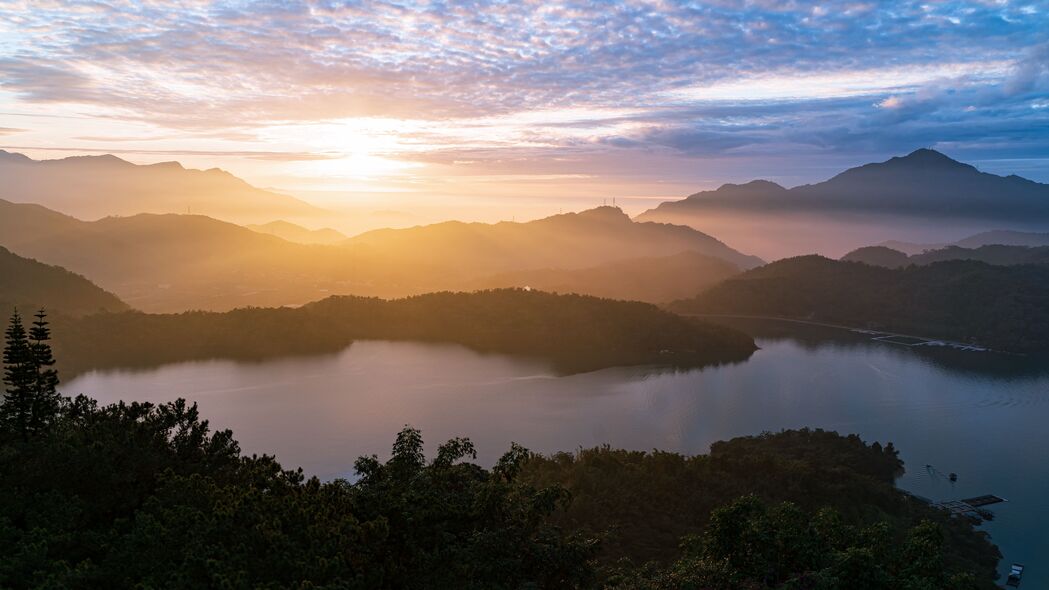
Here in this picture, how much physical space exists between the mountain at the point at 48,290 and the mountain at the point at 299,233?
11073cm

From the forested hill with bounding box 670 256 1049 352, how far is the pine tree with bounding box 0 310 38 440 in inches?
3172

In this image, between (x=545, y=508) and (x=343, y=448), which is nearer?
(x=545, y=508)

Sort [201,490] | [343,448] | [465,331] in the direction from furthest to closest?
[465,331], [343,448], [201,490]

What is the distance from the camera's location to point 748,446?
3152 centimetres

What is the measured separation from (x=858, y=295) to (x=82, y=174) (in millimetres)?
177491

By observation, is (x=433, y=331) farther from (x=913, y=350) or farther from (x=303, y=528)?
(x=303, y=528)

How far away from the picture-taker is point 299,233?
580 feet

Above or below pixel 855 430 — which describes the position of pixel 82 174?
above

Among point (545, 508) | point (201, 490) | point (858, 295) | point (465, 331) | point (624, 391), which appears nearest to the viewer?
point (201, 490)

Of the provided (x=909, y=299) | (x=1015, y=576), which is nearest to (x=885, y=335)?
(x=909, y=299)

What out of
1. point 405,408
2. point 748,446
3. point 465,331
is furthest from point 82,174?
point 748,446

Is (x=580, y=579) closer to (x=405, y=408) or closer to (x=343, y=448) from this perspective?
(x=343, y=448)

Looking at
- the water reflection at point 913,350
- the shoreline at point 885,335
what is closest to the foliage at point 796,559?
the water reflection at point 913,350

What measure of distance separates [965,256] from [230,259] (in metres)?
137
